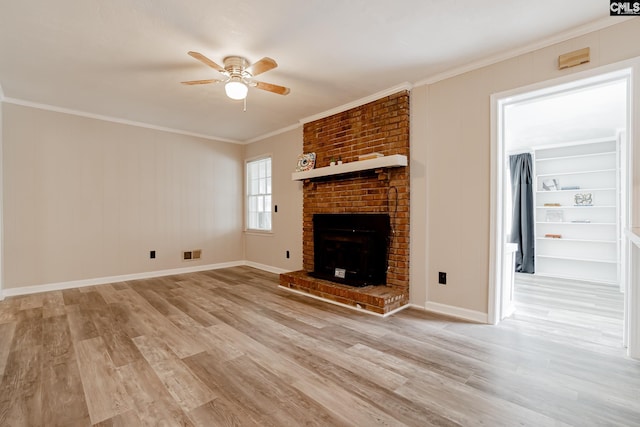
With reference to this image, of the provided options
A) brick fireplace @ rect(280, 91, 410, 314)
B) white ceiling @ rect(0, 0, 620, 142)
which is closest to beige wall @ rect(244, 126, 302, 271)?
brick fireplace @ rect(280, 91, 410, 314)

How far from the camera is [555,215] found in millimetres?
5340

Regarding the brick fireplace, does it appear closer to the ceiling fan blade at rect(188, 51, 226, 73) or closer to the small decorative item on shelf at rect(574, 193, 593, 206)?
the ceiling fan blade at rect(188, 51, 226, 73)

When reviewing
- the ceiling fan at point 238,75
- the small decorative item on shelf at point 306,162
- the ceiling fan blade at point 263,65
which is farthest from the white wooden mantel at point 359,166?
the ceiling fan blade at point 263,65

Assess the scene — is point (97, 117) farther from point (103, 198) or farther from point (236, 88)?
point (236, 88)

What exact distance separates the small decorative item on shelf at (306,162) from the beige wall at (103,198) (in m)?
1.98

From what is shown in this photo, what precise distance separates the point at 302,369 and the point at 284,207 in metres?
3.35

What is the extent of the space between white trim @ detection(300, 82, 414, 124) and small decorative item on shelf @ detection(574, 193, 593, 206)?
3915 millimetres

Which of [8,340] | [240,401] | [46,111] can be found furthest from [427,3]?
[46,111]

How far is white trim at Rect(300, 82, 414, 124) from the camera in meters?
3.37

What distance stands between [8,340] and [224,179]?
3.85 metres

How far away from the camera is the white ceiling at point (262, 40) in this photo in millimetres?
2084

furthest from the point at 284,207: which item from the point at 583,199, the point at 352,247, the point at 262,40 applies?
the point at 583,199

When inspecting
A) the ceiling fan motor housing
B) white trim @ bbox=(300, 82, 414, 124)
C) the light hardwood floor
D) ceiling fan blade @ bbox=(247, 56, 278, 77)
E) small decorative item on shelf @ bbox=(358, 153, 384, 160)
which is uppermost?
white trim @ bbox=(300, 82, 414, 124)

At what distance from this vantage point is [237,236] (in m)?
6.02
